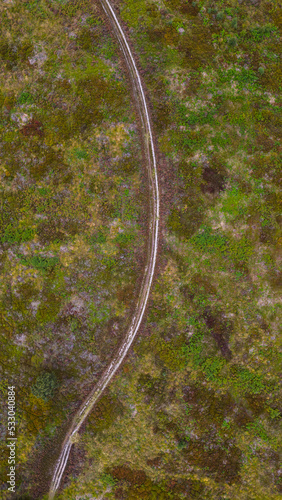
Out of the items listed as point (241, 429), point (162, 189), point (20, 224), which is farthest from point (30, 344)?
point (241, 429)

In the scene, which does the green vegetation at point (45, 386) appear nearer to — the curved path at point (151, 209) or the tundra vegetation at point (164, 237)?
the tundra vegetation at point (164, 237)

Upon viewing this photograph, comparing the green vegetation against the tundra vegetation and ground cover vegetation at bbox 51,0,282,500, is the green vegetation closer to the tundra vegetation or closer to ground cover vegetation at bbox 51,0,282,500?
the tundra vegetation

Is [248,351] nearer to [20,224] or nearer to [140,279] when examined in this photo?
[140,279]

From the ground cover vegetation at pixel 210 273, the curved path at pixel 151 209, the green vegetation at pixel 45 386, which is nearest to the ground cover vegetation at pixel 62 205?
the green vegetation at pixel 45 386

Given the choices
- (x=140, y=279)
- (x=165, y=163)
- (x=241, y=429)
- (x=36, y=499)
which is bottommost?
(x=36, y=499)

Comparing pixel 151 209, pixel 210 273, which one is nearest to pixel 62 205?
pixel 151 209

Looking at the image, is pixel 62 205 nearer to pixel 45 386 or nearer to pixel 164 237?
pixel 164 237

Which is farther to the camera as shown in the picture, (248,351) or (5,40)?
(5,40)
